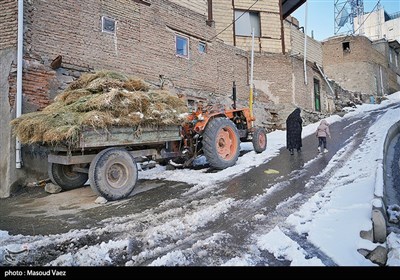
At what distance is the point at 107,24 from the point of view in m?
9.03

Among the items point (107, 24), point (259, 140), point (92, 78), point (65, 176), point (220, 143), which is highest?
point (107, 24)

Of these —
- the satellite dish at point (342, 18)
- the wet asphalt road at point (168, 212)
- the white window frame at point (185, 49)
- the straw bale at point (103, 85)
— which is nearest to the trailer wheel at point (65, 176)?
the wet asphalt road at point (168, 212)

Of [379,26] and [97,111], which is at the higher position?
[379,26]

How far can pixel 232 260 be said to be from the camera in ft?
8.42

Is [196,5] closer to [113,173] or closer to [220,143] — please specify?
[220,143]

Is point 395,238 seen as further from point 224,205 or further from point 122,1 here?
point 122,1

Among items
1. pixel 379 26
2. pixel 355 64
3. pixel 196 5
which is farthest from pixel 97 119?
pixel 379 26

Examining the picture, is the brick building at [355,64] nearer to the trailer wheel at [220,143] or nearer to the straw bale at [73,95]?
the trailer wheel at [220,143]

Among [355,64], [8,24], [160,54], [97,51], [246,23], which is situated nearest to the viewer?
[8,24]

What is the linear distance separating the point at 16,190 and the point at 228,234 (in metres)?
5.59

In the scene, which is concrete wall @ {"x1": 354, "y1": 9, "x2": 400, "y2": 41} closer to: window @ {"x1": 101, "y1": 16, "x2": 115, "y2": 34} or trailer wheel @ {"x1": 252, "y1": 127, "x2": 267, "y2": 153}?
trailer wheel @ {"x1": 252, "y1": 127, "x2": 267, "y2": 153}

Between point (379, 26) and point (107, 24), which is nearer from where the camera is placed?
point (107, 24)

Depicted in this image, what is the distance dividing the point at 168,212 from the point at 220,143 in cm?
340
